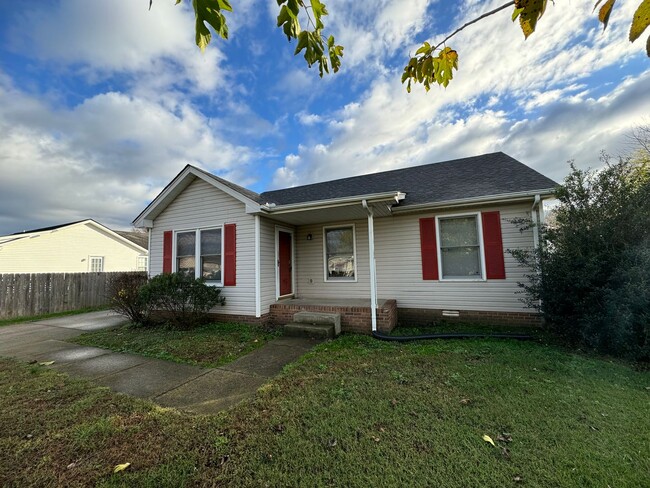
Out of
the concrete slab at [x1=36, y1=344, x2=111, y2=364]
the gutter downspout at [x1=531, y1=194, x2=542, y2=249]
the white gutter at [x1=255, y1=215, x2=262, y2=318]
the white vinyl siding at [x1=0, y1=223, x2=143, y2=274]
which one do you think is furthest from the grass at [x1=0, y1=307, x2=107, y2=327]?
the gutter downspout at [x1=531, y1=194, x2=542, y2=249]

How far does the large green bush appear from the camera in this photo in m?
4.34

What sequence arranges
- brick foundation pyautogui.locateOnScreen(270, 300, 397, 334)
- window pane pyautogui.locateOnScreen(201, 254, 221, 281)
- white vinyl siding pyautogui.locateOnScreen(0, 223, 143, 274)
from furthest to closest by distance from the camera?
1. white vinyl siding pyautogui.locateOnScreen(0, 223, 143, 274)
2. window pane pyautogui.locateOnScreen(201, 254, 221, 281)
3. brick foundation pyautogui.locateOnScreen(270, 300, 397, 334)

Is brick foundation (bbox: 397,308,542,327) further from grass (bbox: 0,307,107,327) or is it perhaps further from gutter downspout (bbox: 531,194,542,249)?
grass (bbox: 0,307,107,327)

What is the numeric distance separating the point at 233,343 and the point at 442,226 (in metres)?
5.74

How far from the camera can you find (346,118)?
930cm

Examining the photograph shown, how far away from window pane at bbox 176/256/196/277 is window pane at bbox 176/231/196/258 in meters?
0.15

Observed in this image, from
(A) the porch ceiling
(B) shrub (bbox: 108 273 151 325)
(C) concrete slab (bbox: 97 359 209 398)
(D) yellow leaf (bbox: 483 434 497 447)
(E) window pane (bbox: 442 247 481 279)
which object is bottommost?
(C) concrete slab (bbox: 97 359 209 398)

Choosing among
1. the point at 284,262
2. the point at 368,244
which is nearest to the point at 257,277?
the point at 284,262

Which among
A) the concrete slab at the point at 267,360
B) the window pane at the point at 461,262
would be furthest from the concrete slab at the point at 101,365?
the window pane at the point at 461,262

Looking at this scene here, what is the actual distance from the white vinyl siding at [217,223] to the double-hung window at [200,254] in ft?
0.78

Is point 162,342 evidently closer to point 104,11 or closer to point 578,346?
point 104,11

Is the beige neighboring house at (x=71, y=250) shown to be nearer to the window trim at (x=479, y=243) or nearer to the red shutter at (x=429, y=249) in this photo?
the red shutter at (x=429, y=249)

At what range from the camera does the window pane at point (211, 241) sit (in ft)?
25.7

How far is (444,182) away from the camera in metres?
7.91
